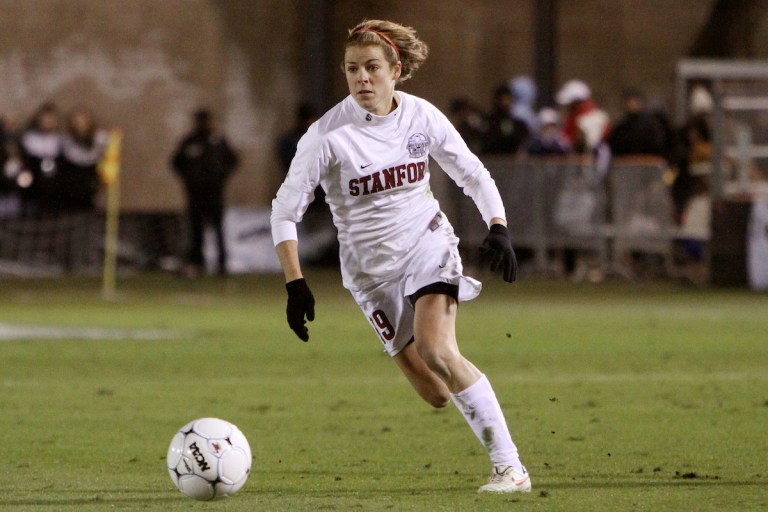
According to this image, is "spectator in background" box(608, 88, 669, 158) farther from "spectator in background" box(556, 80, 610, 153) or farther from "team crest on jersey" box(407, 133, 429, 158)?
"team crest on jersey" box(407, 133, 429, 158)

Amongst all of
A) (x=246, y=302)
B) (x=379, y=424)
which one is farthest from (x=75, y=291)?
(x=379, y=424)

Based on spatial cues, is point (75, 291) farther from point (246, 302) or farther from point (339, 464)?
point (339, 464)

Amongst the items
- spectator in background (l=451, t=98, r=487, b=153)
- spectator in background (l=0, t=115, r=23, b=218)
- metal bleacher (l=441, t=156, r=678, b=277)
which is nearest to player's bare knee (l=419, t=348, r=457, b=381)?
metal bleacher (l=441, t=156, r=678, b=277)

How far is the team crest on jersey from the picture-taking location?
7234 millimetres

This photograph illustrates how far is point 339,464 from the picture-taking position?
26.2 ft

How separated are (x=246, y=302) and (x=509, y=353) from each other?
244 inches

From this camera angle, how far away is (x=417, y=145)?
7242mm

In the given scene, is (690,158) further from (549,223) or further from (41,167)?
(41,167)

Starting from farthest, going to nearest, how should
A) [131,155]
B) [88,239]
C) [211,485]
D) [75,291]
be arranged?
[131,155], [88,239], [75,291], [211,485]

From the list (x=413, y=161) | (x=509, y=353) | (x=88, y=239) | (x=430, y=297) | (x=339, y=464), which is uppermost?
(x=413, y=161)

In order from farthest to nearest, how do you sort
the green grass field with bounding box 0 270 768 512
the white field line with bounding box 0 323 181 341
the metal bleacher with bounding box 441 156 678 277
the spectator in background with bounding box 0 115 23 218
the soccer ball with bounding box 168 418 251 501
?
1. the spectator in background with bounding box 0 115 23 218
2. the metal bleacher with bounding box 441 156 678 277
3. the white field line with bounding box 0 323 181 341
4. the green grass field with bounding box 0 270 768 512
5. the soccer ball with bounding box 168 418 251 501

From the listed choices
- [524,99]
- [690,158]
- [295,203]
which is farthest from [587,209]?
[295,203]

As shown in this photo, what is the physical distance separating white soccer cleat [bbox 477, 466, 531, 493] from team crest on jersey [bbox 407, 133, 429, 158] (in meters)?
1.46

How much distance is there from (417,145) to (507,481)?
1.56m
